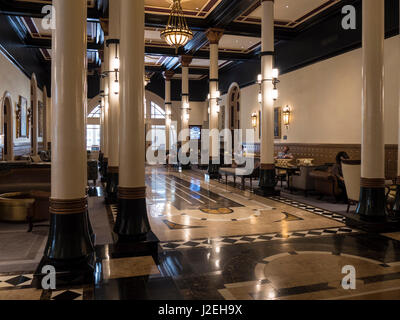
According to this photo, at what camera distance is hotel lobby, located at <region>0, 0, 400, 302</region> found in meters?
3.61

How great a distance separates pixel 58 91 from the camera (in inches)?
141

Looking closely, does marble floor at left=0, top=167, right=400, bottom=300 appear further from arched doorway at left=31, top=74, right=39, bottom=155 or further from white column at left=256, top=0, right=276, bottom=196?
arched doorway at left=31, top=74, right=39, bottom=155

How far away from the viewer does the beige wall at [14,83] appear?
11559 millimetres

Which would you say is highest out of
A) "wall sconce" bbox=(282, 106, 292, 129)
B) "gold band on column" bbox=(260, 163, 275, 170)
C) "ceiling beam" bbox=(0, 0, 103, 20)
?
"ceiling beam" bbox=(0, 0, 103, 20)

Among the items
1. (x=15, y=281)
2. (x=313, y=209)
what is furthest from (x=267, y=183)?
(x=15, y=281)

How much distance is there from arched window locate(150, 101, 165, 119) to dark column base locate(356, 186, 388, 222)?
1962cm

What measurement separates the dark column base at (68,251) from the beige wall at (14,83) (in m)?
8.75

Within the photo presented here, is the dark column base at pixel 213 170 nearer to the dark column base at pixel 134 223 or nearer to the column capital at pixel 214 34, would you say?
the column capital at pixel 214 34

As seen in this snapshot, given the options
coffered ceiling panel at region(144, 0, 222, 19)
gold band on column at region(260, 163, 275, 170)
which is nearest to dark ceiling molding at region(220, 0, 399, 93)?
coffered ceiling panel at region(144, 0, 222, 19)

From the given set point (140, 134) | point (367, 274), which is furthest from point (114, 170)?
point (367, 274)

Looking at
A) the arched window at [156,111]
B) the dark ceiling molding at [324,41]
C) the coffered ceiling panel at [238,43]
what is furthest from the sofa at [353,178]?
the arched window at [156,111]

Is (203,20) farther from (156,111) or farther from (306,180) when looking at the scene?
(156,111)

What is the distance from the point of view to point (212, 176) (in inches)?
546

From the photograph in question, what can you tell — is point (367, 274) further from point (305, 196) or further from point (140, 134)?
point (305, 196)
